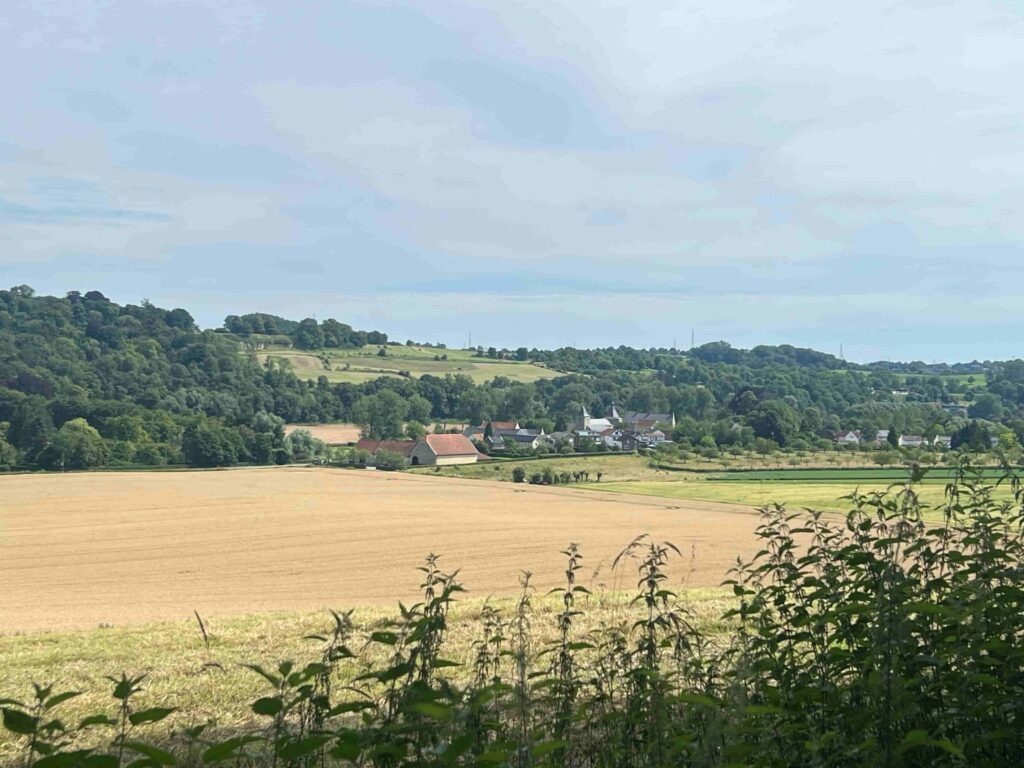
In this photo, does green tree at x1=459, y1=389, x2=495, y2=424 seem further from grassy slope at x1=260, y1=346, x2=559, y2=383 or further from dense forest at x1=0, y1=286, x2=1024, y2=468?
grassy slope at x1=260, y1=346, x2=559, y2=383

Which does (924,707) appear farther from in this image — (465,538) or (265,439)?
(265,439)

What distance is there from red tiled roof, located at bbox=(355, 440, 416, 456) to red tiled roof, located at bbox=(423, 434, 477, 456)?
8.85 ft

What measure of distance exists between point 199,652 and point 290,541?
3016cm

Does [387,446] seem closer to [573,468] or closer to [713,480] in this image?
[573,468]

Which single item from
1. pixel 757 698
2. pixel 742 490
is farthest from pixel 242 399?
pixel 757 698

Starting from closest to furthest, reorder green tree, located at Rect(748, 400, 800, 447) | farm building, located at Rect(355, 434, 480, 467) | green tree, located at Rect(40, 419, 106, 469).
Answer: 1. green tree, located at Rect(40, 419, 106, 469)
2. farm building, located at Rect(355, 434, 480, 467)
3. green tree, located at Rect(748, 400, 800, 447)

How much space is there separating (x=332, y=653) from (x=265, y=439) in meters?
107

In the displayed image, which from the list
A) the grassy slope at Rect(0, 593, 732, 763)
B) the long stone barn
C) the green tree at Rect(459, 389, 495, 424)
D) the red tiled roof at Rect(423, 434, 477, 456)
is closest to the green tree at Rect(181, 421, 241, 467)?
the long stone barn

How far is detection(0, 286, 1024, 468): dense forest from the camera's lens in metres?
102

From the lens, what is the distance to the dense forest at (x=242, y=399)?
10238cm

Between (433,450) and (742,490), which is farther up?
(433,450)

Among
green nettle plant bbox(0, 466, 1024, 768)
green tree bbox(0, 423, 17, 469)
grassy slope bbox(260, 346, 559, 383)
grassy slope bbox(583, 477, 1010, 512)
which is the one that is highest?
grassy slope bbox(260, 346, 559, 383)

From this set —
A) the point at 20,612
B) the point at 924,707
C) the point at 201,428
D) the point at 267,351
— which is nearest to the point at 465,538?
the point at 20,612

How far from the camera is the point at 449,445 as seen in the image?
11250 centimetres
